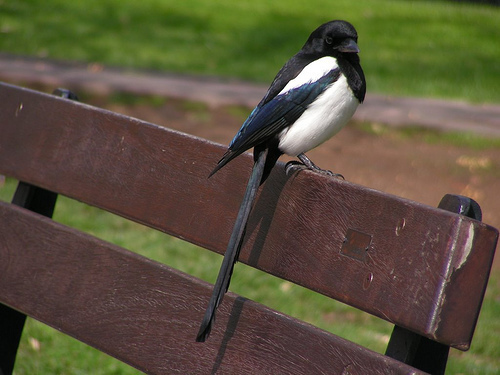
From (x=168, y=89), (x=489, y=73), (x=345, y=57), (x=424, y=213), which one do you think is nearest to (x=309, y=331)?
(x=424, y=213)

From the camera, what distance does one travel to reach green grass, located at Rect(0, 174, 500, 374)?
3078 millimetres

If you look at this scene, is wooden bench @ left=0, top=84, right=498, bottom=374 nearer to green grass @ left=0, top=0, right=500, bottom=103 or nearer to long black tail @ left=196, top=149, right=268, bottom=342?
long black tail @ left=196, top=149, right=268, bottom=342

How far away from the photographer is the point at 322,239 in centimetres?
166

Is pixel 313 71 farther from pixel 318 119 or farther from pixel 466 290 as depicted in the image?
pixel 466 290

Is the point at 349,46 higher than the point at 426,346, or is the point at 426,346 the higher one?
the point at 349,46

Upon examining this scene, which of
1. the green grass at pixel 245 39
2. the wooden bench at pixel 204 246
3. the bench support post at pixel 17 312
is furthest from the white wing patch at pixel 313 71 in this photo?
the green grass at pixel 245 39

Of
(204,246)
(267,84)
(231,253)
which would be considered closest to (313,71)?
(204,246)

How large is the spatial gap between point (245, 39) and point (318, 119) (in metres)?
8.22

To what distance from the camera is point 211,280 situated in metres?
3.82

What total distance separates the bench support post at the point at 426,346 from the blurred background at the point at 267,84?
67.2 inches

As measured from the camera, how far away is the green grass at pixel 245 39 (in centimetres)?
891

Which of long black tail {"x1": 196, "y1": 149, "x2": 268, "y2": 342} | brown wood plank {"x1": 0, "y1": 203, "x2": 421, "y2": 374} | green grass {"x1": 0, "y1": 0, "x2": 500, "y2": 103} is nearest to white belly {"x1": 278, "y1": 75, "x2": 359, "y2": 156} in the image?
long black tail {"x1": 196, "y1": 149, "x2": 268, "y2": 342}

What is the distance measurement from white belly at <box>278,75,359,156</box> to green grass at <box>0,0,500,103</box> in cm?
648

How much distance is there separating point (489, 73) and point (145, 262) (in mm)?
7911
